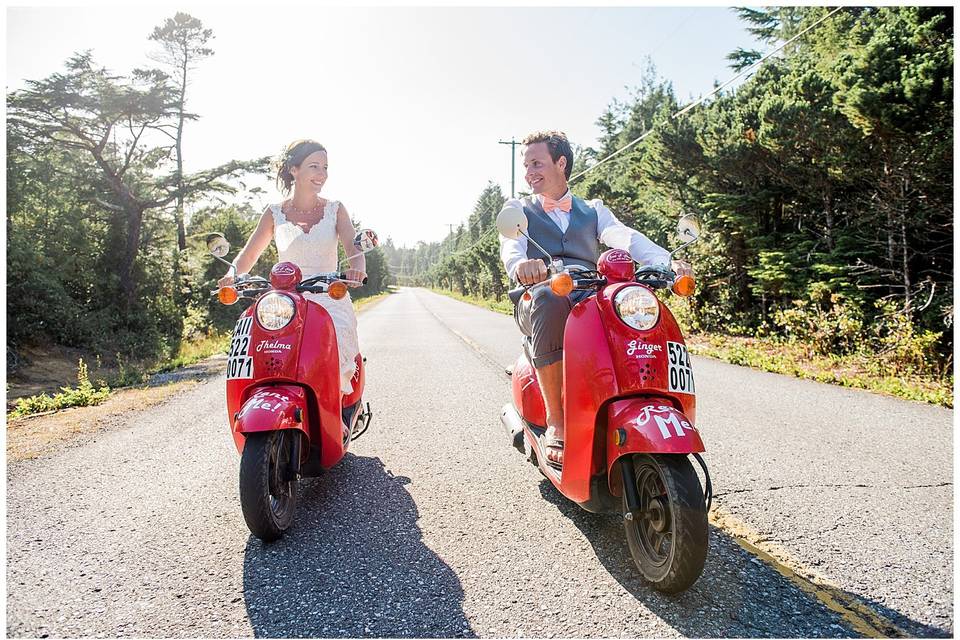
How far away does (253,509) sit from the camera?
8.09 ft

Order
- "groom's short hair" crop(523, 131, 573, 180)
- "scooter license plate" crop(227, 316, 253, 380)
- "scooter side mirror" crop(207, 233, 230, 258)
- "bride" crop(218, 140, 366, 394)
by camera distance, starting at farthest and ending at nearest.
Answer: "bride" crop(218, 140, 366, 394)
"groom's short hair" crop(523, 131, 573, 180)
"scooter side mirror" crop(207, 233, 230, 258)
"scooter license plate" crop(227, 316, 253, 380)

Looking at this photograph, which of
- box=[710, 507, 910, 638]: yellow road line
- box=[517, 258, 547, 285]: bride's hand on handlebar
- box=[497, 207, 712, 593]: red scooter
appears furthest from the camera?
box=[517, 258, 547, 285]: bride's hand on handlebar

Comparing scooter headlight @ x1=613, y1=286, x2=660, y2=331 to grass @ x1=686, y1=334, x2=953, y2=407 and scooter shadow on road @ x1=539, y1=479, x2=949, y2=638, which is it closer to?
scooter shadow on road @ x1=539, y1=479, x2=949, y2=638

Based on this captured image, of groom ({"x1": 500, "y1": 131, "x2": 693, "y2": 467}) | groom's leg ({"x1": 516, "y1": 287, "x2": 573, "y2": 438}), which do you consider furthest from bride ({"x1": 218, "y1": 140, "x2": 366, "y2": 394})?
groom's leg ({"x1": 516, "y1": 287, "x2": 573, "y2": 438})

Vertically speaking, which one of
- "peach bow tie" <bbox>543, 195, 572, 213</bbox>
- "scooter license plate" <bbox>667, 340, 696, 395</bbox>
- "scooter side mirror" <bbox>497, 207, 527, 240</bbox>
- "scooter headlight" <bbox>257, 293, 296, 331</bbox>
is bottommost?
"scooter license plate" <bbox>667, 340, 696, 395</bbox>

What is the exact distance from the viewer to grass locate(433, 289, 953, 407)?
6.20 metres

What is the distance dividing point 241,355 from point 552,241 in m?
1.76

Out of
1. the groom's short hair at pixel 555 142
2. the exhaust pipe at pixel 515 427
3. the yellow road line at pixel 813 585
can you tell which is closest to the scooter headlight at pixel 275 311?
the exhaust pipe at pixel 515 427

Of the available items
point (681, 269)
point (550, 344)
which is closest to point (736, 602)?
point (550, 344)

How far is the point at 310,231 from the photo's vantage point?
362cm

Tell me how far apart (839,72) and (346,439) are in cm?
852

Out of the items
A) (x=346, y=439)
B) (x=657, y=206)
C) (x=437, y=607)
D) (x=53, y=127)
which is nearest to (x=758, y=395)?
(x=346, y=439)

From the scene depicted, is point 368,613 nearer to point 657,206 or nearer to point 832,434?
point 832,434

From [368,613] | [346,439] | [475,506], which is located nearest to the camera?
[368,613]
